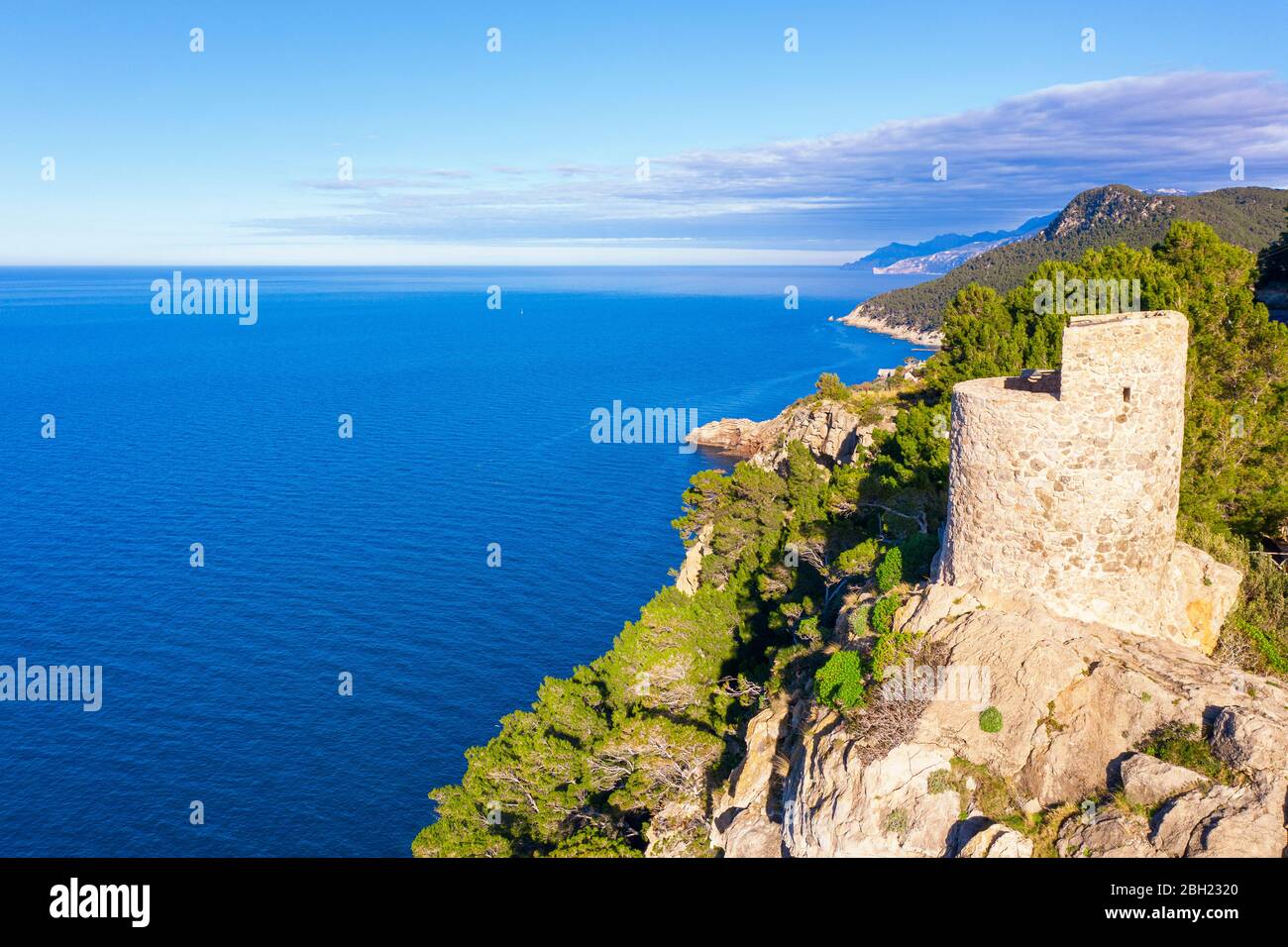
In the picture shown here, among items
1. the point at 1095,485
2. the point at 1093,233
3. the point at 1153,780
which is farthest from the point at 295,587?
the point at 1093,233

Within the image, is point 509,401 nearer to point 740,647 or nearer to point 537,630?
point 537,630

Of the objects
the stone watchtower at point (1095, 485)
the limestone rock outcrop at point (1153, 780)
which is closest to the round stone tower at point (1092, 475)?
the stone watchtower at point (1095, 485)

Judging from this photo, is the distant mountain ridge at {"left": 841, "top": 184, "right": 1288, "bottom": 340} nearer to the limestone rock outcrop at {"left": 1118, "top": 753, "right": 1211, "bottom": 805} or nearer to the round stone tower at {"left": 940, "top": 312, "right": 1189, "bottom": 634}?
the round stone tower at {"left": 940, "top": 312, "right": 1189, "bottom": 634}

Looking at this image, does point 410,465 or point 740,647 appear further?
point 410,465

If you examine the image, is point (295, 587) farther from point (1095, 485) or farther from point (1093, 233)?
point (1093, 233)

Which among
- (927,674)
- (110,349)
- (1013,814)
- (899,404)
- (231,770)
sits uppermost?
(110,349)

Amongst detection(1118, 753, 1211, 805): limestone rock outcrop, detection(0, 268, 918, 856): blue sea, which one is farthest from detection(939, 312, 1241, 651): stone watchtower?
detection(0, 268, 918, 856): blue sea

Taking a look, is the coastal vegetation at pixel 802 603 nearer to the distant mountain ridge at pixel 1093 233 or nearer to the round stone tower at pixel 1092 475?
the round stone tower at pixel 1092 475
